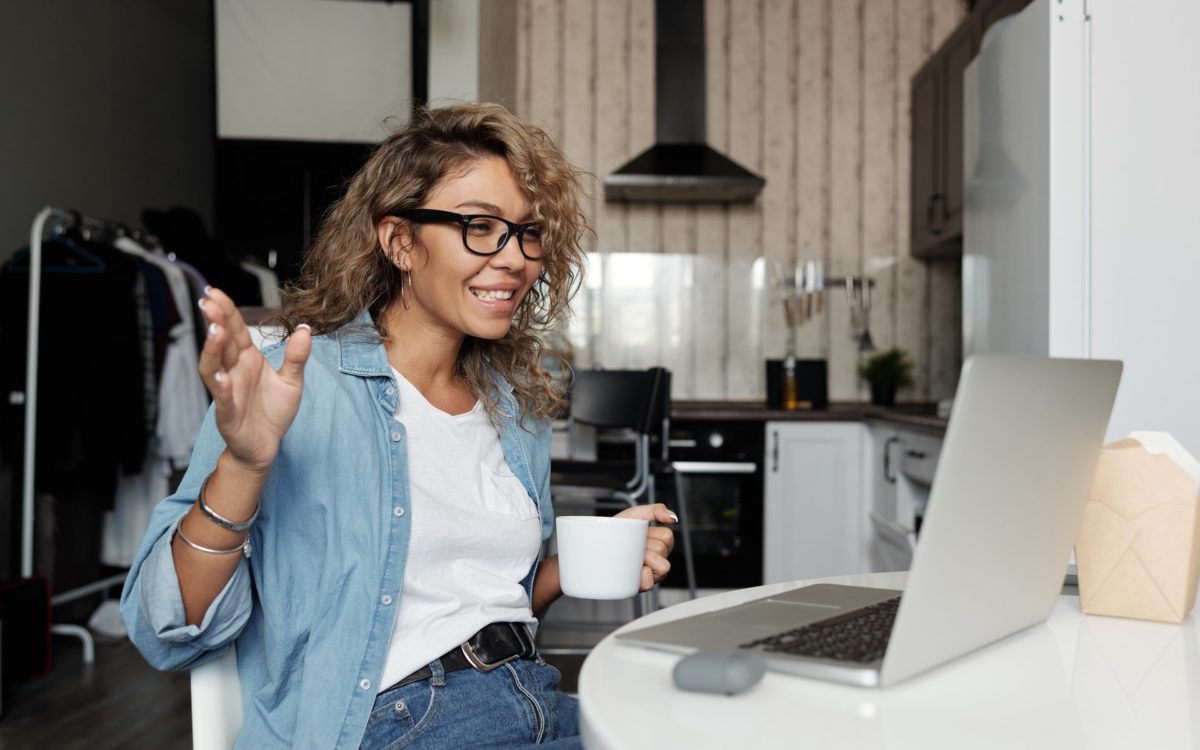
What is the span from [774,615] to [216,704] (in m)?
0.54

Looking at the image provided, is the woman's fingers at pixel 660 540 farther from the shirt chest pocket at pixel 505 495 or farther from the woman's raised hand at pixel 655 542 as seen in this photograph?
the shirt chest pocket at pixel 505 495

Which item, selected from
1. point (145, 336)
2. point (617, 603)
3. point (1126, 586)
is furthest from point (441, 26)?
point (1126, 586)

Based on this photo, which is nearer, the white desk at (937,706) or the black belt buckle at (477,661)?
the white desk at (937,706)

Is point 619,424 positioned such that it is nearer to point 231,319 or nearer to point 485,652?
point 485,652

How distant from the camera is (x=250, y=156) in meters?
4.38

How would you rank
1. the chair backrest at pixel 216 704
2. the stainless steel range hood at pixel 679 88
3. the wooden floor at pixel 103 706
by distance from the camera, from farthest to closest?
1. the stainless steel range hood at pixel 679 88
2. the wooden floor at pixel 103 706
3. the chair backrest at pixel 216 704

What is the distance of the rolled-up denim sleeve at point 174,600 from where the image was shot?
2.90 feet

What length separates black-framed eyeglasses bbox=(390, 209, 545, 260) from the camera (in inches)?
44.6

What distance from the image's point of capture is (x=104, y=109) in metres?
4.22

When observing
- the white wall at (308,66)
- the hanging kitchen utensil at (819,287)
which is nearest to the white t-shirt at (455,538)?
the white wall at (308,66)

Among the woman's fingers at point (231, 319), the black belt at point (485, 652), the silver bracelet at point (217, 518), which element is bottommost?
A: the black belt at point (485, 652)

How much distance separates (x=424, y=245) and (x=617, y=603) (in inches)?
116

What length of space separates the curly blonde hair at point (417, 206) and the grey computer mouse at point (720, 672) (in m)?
0.64

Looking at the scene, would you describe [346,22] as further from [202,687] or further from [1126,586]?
[1126,586]
